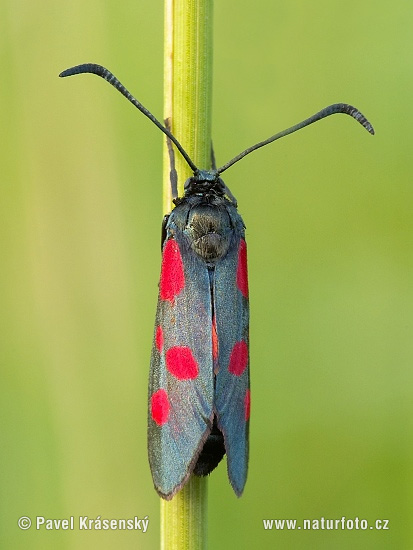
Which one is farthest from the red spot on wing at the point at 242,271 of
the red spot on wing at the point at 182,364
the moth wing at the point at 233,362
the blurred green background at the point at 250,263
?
the blurred green background at the point at 250,263

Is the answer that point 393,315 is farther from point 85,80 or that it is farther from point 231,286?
point 85,80

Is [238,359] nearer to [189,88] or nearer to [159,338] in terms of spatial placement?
[159,338]

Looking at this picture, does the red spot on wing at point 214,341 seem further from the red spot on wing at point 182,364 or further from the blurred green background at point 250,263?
the blurred green background at point 250,263

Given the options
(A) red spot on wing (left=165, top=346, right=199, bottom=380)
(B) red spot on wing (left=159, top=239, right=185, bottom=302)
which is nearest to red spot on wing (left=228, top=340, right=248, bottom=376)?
(A) red spot on wing (left=165, top=346, right=199, bottom=380)

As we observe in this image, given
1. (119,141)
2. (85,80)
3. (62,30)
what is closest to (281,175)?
(119,141)

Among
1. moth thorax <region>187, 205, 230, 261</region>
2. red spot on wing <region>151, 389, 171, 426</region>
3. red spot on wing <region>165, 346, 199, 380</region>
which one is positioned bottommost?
red spot on wing <region>151, 389, 171, 426</region>

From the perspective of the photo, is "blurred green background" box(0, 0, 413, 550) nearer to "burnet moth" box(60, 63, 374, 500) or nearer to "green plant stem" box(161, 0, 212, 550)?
"burnet moth" box(60, 63, 374, 500)

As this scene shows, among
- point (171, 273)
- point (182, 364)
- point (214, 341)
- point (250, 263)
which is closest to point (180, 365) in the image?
point (182, 364)
